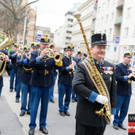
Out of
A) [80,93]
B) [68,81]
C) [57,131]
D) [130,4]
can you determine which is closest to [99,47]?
[80,93]

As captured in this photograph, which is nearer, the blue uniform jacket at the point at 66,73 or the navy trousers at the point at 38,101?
the navy trousers at the point at 38,101

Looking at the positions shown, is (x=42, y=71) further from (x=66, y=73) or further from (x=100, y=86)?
(x=100, y=86)

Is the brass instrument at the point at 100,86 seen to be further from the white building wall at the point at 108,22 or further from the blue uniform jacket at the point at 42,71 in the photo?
the white building wall at the point at 108,22

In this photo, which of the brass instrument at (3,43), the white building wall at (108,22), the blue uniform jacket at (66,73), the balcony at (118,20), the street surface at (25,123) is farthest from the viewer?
the white building wall at (108,22)

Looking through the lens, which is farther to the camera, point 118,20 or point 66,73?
point 118,20

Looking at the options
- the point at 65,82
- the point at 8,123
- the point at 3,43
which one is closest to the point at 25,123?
the point at 8,123

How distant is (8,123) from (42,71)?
1.72 m

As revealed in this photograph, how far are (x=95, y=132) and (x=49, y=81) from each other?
2.00m

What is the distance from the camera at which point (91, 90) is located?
9.06ft

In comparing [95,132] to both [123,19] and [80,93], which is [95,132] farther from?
[123,19]

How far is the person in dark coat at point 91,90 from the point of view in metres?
2.69

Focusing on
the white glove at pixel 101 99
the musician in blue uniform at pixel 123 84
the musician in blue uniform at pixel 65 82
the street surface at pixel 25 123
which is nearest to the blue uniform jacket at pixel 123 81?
the musician in blue uniform at pixel 123 84

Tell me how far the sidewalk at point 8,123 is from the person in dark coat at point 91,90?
2207 millimetres

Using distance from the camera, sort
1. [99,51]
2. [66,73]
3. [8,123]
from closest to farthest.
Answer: [99,51]
[8,123]
[66,73]
